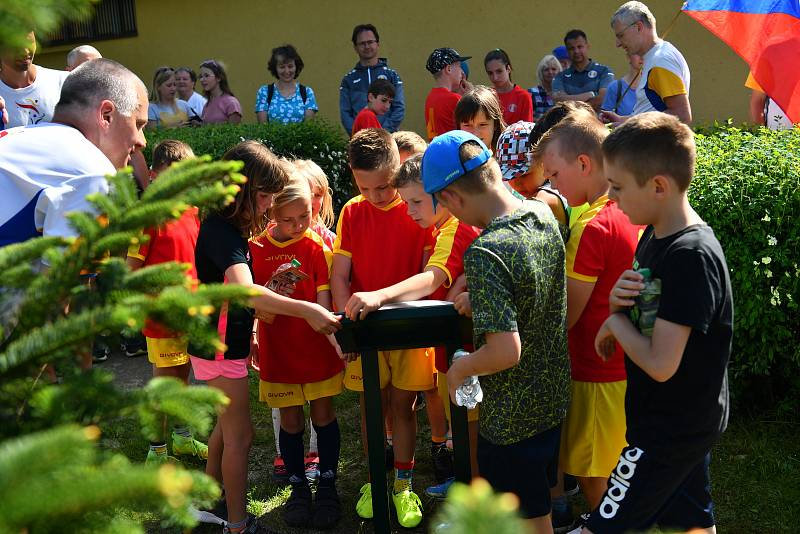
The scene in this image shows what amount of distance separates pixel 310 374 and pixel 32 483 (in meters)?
3.02

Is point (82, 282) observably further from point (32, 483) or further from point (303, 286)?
point (303, 286)

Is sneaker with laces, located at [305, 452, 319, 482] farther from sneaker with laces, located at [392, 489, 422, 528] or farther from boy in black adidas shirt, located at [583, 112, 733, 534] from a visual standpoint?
boy in black adidas shirt, located at [583, 112, 733, 534]

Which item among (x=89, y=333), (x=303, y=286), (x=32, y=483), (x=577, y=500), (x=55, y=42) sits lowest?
(x=577, y=500)

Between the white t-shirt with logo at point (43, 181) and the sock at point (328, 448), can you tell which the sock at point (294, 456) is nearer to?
the sock at point (328, 448)

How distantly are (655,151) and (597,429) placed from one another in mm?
1197

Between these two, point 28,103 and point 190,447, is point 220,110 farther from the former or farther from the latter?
point 190,447

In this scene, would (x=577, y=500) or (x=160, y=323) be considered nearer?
(x=160, y=323)

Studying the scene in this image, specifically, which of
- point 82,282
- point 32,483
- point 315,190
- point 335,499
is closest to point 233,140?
point 315,190

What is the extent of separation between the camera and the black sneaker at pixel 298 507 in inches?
159

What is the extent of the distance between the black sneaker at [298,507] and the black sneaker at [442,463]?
28.4 inches

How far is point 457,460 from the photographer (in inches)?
131

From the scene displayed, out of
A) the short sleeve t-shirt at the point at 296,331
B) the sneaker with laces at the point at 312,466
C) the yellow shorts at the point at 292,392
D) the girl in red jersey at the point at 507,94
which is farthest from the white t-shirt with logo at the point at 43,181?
the girl in red jersey at the point at 507,94

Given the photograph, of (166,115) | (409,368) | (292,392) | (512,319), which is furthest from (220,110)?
(512,319)

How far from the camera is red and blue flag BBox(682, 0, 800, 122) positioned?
5.90 meters
